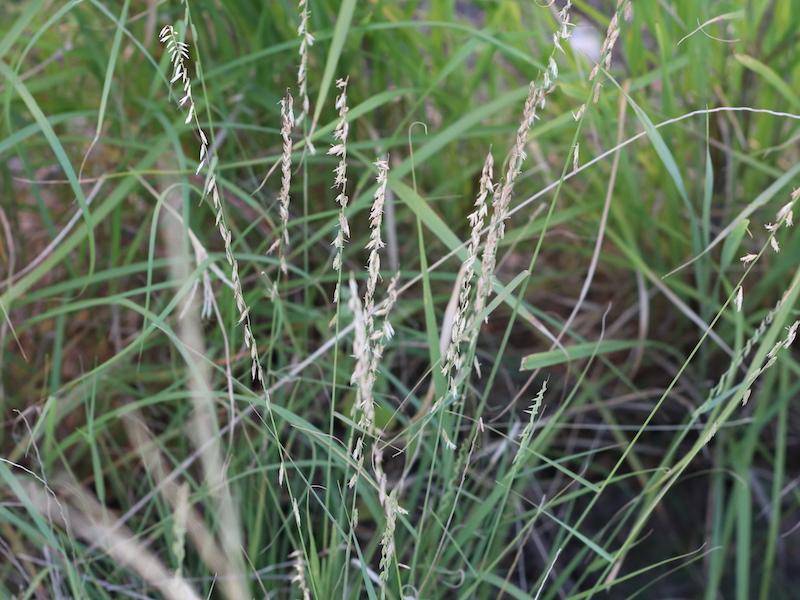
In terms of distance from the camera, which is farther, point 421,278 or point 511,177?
point 421,278

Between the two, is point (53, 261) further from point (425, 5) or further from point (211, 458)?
point (425, 5)

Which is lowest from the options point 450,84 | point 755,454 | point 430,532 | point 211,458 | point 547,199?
point 755,454

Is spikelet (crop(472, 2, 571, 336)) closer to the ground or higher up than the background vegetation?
higher up

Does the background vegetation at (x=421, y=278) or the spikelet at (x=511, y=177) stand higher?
the spikelet at (x=511, y=177)

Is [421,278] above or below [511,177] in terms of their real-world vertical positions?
below

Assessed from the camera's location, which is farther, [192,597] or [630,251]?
[630,251]

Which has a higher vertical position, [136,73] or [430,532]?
[136,73]

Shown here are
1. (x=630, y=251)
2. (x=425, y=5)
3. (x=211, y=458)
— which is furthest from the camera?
(x=425, y=5)

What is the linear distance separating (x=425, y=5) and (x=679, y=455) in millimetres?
1218

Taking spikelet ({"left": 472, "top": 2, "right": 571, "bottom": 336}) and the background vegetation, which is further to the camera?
the background vegetation

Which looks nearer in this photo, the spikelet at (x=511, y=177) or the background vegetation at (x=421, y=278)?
the spikelet at (x=511, y=177)

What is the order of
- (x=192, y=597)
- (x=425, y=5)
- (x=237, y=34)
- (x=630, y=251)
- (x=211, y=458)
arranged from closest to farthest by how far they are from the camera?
(x=192, y=597)
(x=211, y=458)
(x=630, y=251)
(x=237, y=34)
(x=425, y=5)

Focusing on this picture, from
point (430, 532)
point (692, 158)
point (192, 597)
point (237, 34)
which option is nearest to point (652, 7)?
point (692, 158)

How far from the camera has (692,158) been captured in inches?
54.1
